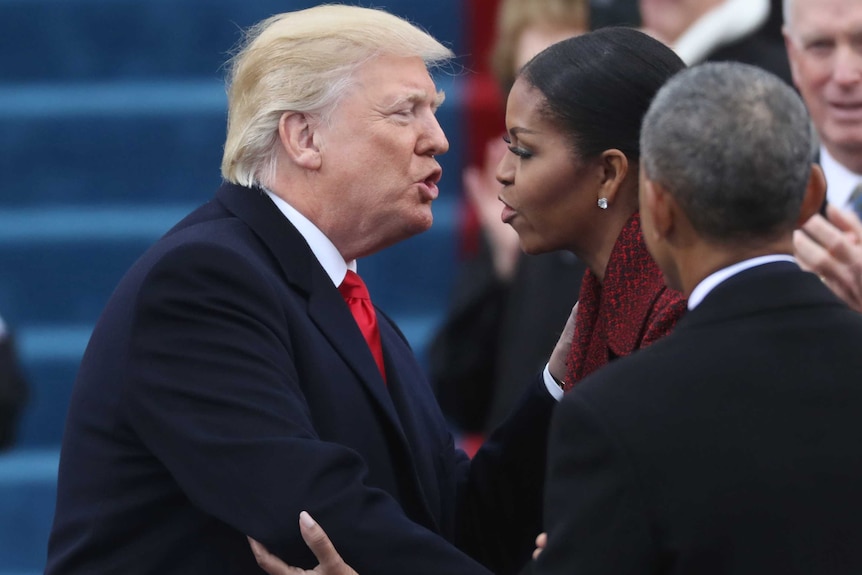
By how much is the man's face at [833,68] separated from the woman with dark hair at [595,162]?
1305 mm

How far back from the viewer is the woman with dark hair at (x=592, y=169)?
7.34 ft

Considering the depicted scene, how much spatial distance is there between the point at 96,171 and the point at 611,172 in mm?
4157

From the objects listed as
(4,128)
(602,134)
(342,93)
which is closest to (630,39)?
(602,134)

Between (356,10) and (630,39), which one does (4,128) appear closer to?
(356,10)

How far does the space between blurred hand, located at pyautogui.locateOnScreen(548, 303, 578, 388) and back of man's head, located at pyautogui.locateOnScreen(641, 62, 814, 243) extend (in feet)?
2.60

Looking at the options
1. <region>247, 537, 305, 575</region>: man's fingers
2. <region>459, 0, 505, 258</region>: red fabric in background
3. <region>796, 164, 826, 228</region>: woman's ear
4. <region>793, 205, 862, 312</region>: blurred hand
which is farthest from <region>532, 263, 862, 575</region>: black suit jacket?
<region>459, 0, 505, 258</region>: red fabric in background

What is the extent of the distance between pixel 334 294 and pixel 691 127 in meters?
0.97

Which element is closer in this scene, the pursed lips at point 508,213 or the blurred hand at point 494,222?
the pursed lips at point 508,213

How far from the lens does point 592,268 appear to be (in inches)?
92.0

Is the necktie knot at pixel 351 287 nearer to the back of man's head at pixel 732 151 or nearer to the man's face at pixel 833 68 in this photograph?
the back of man's head at pixel 732 151

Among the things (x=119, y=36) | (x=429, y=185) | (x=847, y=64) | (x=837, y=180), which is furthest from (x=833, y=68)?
(x=119, y=36)

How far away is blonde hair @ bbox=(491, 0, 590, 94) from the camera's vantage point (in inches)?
179

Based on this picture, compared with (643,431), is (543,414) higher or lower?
lower

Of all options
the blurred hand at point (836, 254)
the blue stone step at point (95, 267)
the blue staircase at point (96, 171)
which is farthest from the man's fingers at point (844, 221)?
the blue stone step at point (95, 267)
